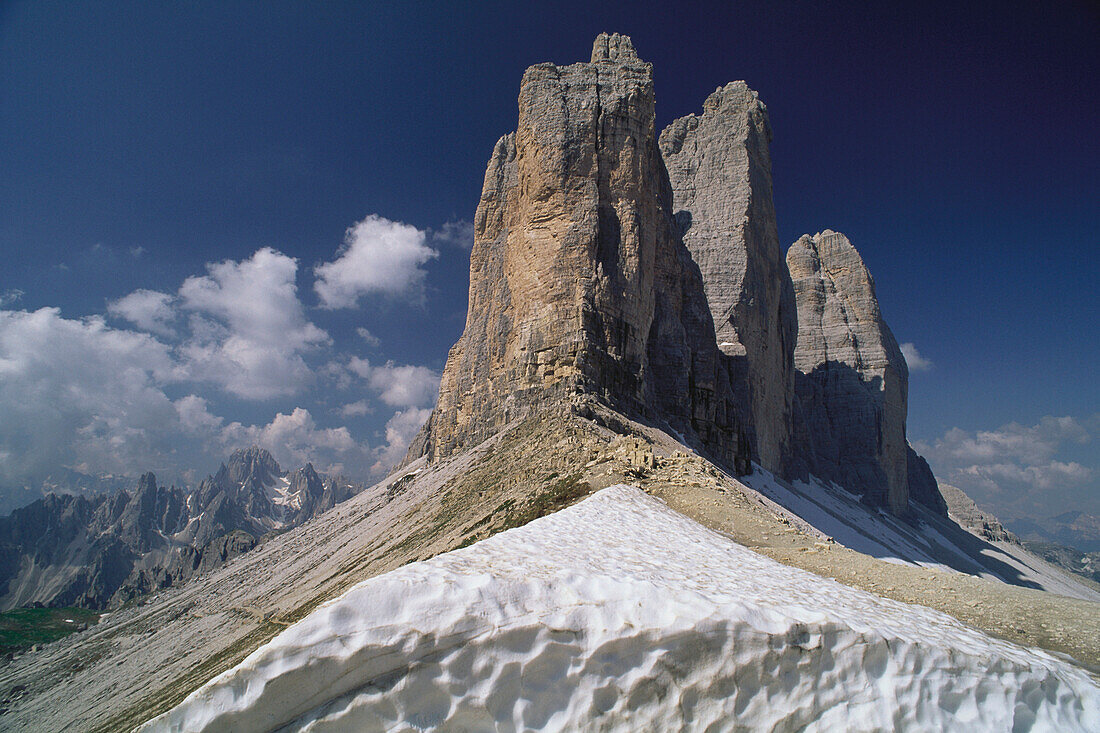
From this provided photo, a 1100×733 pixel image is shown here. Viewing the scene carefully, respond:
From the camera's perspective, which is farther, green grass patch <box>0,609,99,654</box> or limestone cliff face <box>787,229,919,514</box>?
limestone cliff face <box>787,229,919,514</box>

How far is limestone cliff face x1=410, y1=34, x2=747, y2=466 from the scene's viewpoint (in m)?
26.4

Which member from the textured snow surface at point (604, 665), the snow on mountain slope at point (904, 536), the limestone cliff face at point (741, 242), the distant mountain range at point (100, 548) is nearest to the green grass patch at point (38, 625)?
the distant mountain range at point (100, 548)

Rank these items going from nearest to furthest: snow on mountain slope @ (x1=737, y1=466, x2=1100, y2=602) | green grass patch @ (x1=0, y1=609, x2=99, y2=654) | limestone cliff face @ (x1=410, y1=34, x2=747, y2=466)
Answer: limestone cliff face @ (x1=410, y1=34, x2=747, y2=466), snow on mountain slope @ (x1=737, y1=466, x2=1100, y2=602), green grass patch @ (x1=0, y1=609, x2=99, y2=654)

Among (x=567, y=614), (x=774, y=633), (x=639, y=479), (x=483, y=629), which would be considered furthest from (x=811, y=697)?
(x=639, y=479)

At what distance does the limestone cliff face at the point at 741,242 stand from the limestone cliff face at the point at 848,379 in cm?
1334

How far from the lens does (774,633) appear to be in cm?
469

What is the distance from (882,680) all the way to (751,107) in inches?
2489

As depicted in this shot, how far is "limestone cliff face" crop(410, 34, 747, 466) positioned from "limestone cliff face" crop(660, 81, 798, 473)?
1143 centimetres

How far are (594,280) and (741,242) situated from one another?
3055cm

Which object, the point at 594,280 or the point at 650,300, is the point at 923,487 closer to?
the point at 650,300

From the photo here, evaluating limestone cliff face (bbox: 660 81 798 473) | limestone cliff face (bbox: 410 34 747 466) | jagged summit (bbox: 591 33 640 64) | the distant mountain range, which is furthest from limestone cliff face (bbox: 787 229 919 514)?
the distant mountain range

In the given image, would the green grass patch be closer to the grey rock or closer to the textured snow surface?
the textured snow surface

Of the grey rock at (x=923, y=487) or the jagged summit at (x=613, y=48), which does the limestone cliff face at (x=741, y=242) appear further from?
the grey rock at (x=923, y=487)

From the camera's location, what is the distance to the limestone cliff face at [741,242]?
4941cm
